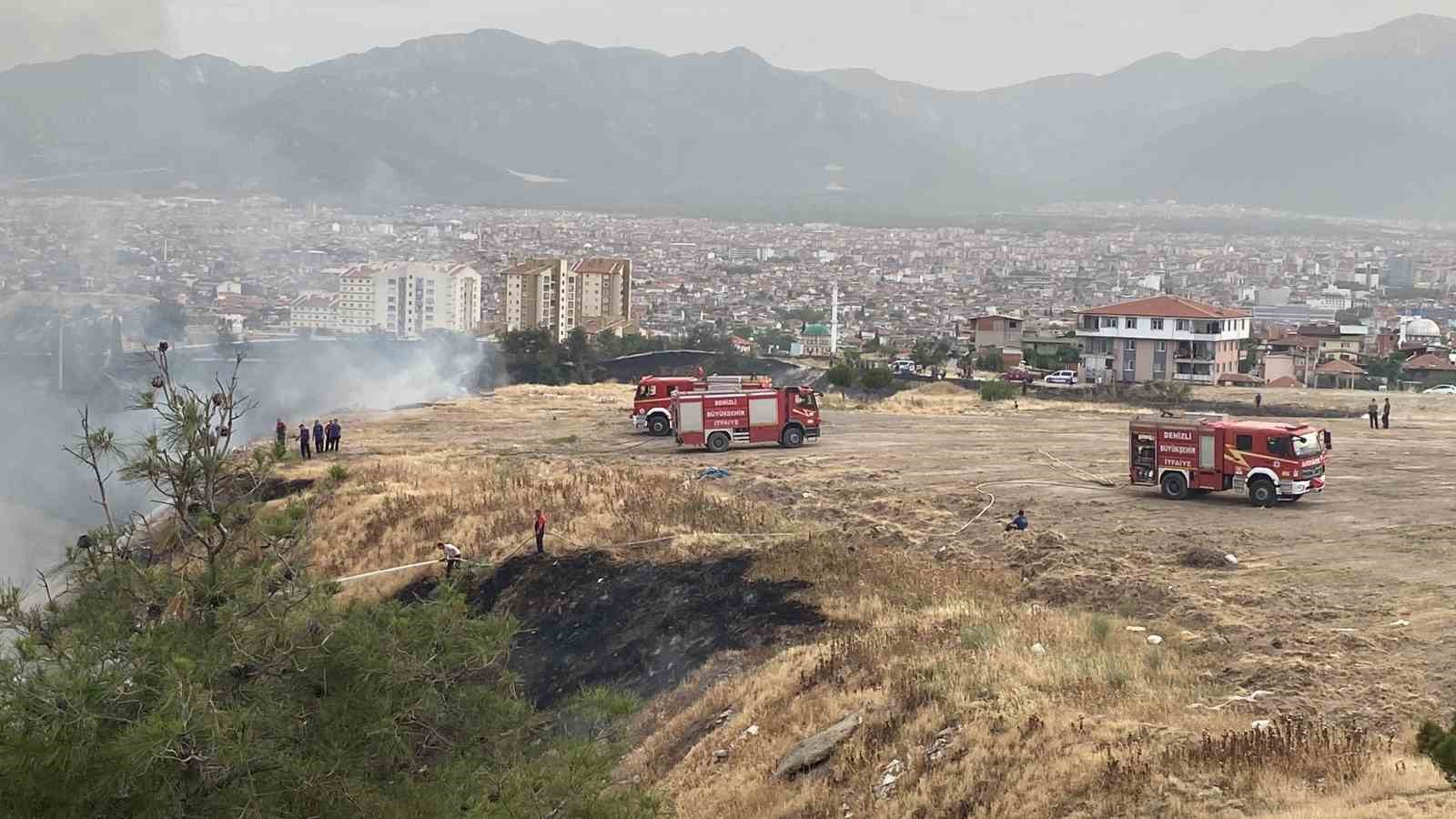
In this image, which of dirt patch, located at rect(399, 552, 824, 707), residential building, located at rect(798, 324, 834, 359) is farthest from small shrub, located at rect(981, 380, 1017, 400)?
residential building, located at rect(798, 324, 834, 359)

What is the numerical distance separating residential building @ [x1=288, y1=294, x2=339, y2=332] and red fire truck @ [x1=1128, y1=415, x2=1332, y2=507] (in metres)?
97.6

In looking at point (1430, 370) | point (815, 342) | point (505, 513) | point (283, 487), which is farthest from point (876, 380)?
point (815, 342)

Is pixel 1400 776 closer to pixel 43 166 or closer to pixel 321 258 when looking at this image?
pixel 321 258

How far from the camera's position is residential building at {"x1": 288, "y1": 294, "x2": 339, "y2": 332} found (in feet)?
403

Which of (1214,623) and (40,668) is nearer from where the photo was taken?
(40,668)

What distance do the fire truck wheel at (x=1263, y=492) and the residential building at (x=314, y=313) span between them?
3923 inches

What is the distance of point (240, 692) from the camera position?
13.0 meters

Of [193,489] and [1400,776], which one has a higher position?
[193,489]

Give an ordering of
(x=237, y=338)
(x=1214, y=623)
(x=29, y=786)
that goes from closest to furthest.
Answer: (x=29, y=786)
(x=1214, y=623)
(x=237, y=338)

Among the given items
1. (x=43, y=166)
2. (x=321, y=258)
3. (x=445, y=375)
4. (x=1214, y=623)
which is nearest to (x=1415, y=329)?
(x=445, y=375)

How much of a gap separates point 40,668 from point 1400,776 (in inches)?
446

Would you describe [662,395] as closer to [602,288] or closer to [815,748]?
[815,748]

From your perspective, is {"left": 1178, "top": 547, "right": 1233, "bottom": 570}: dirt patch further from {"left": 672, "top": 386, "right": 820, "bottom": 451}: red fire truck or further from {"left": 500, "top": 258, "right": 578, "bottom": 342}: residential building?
{"left": 500, "top": 258, "right": 578, "bottom": 342}: residential building

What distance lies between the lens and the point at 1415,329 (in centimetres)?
14025
